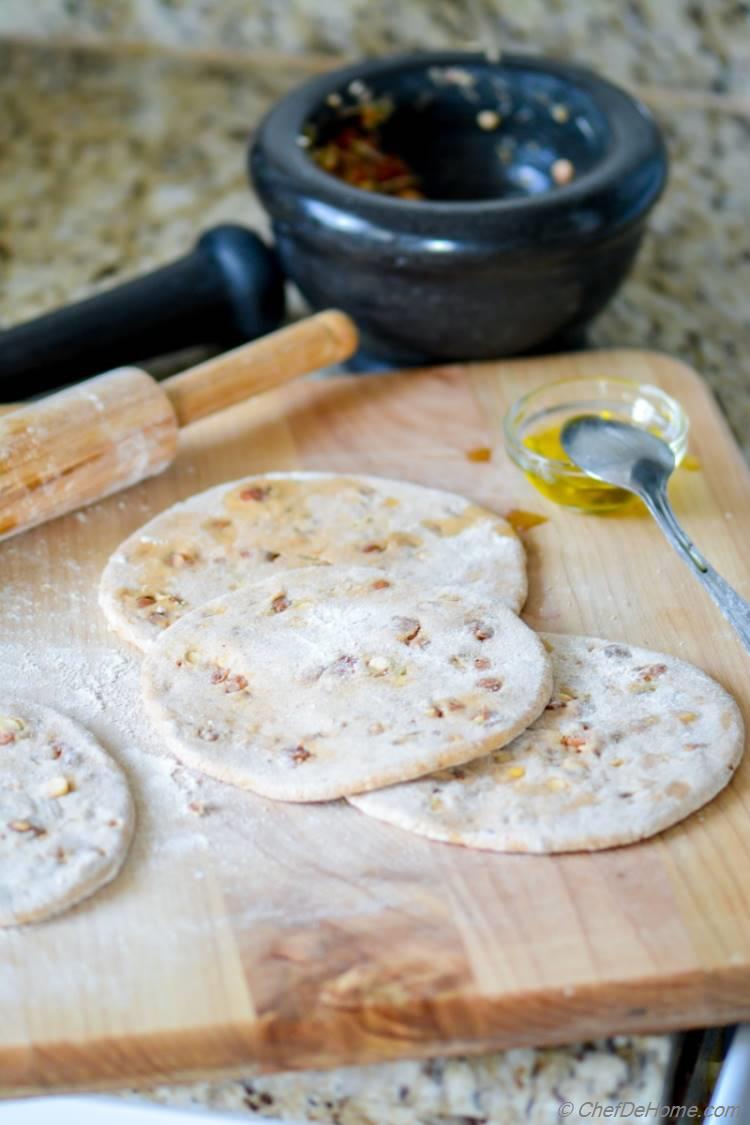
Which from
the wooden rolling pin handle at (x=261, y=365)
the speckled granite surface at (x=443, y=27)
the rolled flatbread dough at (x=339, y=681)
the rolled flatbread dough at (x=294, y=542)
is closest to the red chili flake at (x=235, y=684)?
the rolled flatbread dough at (x=339, y=681)

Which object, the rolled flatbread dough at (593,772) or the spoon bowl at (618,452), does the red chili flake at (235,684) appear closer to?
the rolled flatbread dough at (593,772)

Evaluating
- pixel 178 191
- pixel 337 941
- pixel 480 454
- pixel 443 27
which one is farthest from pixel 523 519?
pixel 443 27

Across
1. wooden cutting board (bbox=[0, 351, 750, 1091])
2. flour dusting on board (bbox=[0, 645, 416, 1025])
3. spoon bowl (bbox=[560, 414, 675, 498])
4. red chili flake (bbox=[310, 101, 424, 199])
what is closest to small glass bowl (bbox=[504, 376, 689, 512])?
spoon bowl (bbox=[560, 414, 675, 498])

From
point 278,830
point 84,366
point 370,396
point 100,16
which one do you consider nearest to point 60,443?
point 84,366

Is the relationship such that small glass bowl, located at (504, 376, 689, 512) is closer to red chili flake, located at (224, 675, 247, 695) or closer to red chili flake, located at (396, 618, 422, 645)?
red chili flake, located at (396, 618, 422, 645)

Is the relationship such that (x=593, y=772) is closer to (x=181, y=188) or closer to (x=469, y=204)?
(x=469, y=204)

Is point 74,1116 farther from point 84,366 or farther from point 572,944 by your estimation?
point 84,366
